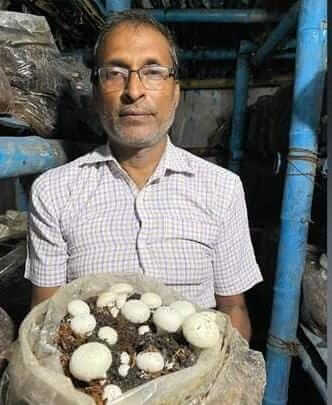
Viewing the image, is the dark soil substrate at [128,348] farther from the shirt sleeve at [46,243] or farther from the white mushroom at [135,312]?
the shirt sleeve at [46,243]

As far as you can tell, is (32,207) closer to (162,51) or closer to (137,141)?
(137,141)

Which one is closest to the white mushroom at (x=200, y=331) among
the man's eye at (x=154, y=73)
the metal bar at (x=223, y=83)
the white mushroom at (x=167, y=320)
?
the white mushroom at (x=167, y=320)

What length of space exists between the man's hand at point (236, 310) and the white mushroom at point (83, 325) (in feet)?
1.52

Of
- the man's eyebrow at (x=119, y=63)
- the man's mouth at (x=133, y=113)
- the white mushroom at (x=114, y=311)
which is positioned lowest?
the white mushroom at (x=114, y=311)

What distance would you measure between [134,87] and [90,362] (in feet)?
1.76

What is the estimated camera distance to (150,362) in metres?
0.44

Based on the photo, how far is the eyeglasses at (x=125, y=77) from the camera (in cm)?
76

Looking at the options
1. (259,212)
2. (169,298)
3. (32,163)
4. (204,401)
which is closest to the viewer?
(204,401)

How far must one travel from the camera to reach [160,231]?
797 millimetres

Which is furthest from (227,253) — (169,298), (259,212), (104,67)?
(259,212)

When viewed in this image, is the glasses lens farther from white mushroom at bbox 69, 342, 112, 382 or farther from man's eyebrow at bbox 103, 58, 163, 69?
white mushroom at bbox 69, 342, 112, 382

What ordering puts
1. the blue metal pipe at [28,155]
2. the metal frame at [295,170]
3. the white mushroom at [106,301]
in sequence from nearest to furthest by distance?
the white mushroom at [106,301] → the blue metal pipe at [28,155] → the metal frame at [295,170]

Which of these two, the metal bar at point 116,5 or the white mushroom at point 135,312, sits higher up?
the metal bar at point 116,5

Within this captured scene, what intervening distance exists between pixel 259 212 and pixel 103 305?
1.75 meters
